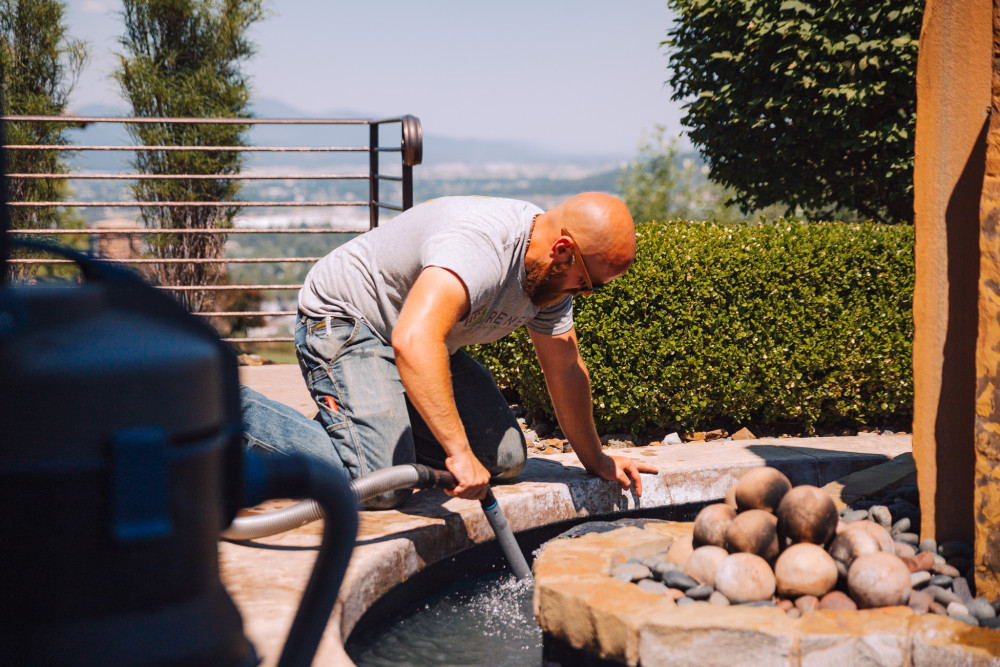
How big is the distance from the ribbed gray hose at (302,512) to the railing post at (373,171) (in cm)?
453

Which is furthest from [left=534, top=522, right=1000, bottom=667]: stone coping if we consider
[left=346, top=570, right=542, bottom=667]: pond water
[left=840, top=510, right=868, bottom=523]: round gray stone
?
[left=840, top=510, right=868, bottom=523]: round gray stone

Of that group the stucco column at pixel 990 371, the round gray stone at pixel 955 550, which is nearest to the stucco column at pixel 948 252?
the round gray stone at pixel 955 550

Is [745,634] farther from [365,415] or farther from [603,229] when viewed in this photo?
[365,415]

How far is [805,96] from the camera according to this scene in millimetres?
9445

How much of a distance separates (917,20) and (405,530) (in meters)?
8.76

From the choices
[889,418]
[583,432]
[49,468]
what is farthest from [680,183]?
[49,468]

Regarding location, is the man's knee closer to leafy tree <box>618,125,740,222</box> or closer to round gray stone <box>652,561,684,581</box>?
round gray stone <box>652,561,684,581</box>

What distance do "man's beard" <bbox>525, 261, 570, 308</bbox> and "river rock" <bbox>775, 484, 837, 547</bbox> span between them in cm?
100

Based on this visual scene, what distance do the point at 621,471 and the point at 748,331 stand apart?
208 cm

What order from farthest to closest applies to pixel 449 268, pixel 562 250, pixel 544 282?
pixel 544 282
pixel 562 250
pixel 449 268

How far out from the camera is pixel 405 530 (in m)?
2.48

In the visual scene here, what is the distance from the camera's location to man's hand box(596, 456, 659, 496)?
10.3 ft

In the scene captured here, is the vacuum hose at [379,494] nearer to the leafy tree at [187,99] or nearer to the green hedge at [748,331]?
the green hedge at [748,331]

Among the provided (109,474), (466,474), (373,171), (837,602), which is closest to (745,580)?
(837,602)
